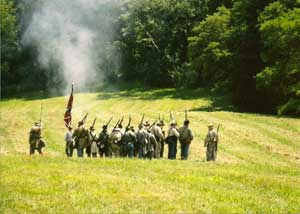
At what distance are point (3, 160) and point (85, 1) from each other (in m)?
61.8

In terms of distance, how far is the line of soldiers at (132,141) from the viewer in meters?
28.6

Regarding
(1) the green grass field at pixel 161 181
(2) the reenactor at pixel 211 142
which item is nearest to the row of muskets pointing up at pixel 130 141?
(2) the reenactor at pixel 211 142

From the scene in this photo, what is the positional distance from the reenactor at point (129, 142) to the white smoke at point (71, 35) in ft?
165

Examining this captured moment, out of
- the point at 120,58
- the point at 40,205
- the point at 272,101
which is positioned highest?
the point at 120,58

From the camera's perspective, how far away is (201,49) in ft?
202

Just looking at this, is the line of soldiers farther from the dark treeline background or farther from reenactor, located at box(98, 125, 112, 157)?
the dark treeline background

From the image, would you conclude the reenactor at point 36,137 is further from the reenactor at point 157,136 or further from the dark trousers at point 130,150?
the reenactor at point 157,136

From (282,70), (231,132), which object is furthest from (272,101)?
(231,132)

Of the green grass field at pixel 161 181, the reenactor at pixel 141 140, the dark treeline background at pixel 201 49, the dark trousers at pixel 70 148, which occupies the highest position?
the dark treeline background at pixel 201 49

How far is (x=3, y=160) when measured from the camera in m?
24.0

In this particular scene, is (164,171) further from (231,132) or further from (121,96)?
(121,96)

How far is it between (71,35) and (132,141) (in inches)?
2147

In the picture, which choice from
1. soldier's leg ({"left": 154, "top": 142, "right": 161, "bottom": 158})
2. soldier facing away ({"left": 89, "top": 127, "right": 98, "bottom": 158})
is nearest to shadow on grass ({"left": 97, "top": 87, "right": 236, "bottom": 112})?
soldier's leg ({"left": 154, "top": 142, "right": 161, "bottom": 158})

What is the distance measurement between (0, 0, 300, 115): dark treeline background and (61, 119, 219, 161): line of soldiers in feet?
59.5
